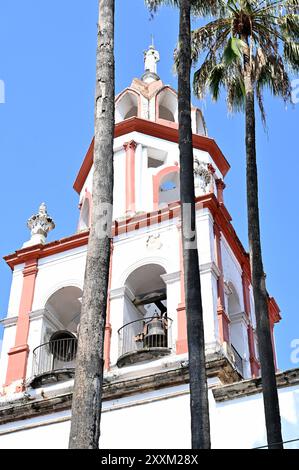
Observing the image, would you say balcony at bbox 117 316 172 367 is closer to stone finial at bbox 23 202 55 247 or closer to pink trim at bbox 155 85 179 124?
stone finial at bbox 23 202 55 247

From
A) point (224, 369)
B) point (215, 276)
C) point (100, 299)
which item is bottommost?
point (100, 299)

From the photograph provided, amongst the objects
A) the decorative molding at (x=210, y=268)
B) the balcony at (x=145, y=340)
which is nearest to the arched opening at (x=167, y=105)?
the decorative molding at (x=210, y=268)

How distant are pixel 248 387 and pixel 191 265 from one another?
3.43 metres

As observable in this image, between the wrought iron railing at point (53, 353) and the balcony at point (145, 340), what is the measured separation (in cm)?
121

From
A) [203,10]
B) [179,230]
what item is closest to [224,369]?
[179,230]

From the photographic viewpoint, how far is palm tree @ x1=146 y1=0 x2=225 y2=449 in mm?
12058

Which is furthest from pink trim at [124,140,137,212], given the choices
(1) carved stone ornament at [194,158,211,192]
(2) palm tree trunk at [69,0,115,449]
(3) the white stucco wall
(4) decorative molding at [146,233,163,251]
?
(2) palm tree trunk at [69,0,115,449]

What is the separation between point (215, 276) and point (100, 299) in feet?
30.9

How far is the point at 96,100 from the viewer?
41.4 feet

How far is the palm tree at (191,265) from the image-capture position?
12058mm

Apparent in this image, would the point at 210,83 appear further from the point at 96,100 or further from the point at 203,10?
the point at 96,100

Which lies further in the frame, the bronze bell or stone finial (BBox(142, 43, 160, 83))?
stone finial (BBox(142, 43, 160, 83))

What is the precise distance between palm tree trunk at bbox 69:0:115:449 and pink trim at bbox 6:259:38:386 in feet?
28.4

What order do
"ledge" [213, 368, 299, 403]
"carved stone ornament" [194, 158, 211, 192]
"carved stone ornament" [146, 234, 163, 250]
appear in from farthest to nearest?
"carved stone ornament" [194, 158, 211, 192] < "carved stone ornament" [146, 234, 163, 250] < "ledge" [213, 368, 299, 403]
